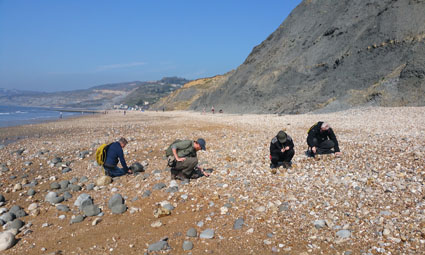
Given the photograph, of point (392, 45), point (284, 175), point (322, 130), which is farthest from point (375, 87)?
point (284, 175)

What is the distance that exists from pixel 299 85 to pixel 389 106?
15.4m

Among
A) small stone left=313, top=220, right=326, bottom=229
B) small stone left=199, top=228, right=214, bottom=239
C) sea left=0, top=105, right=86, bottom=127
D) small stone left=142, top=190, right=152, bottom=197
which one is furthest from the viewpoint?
sea left=0, top=105, right=86, bottom=127

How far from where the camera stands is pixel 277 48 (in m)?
49.3

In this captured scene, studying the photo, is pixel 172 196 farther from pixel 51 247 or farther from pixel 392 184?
pixel 392 184

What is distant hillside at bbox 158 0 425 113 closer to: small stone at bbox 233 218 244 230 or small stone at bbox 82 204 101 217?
small stone at bbox 233 218 244 230

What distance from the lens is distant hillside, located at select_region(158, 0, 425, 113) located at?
26.2m

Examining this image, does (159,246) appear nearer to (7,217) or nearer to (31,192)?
(7,217)

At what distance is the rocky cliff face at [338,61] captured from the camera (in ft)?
86.1

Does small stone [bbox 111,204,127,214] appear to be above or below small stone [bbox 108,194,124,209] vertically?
below

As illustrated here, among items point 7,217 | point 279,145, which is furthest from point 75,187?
point 279,145

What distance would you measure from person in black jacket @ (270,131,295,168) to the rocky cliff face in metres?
20.5

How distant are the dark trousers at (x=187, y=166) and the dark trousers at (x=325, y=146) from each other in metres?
4.33

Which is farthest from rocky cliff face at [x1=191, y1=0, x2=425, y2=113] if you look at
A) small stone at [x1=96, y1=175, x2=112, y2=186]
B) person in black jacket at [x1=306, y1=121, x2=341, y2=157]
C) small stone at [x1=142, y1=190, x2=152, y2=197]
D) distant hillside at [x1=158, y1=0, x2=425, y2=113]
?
small stone at [x1=96, y1=175, x2=112, y2=186]

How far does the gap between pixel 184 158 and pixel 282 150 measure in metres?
3.01
